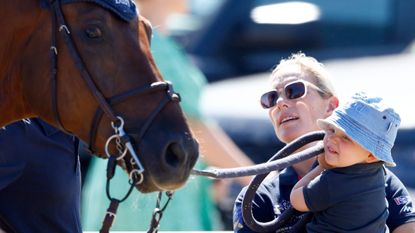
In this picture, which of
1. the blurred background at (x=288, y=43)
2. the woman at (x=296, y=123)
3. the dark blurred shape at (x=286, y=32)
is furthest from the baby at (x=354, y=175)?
the dark blurred shape at (x=286, y=32)

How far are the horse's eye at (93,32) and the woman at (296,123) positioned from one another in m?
0.68

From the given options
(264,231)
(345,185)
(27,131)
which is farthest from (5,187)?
(345,185)

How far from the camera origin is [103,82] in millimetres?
2936

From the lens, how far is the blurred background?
7082mm

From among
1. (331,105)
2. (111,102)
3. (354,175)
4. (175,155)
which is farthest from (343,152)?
(111,102)

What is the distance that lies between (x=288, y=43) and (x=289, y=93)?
15.6 ft

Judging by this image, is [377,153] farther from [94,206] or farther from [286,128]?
[94,206]

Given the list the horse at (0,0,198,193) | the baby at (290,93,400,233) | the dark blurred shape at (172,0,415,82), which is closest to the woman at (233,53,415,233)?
the baby at (290,93,400,233)

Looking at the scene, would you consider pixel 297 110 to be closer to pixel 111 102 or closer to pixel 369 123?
pixel 369 123

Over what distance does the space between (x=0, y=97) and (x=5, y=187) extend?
0.45 m

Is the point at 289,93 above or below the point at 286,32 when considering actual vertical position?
above

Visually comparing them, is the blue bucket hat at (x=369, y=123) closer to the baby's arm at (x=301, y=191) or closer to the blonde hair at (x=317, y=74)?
the baby's arm at (x=301, y=191)

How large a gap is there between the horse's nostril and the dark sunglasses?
23.6 inches

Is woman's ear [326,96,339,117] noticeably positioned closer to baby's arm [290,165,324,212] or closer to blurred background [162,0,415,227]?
baby's arm [290,165,324,212]
